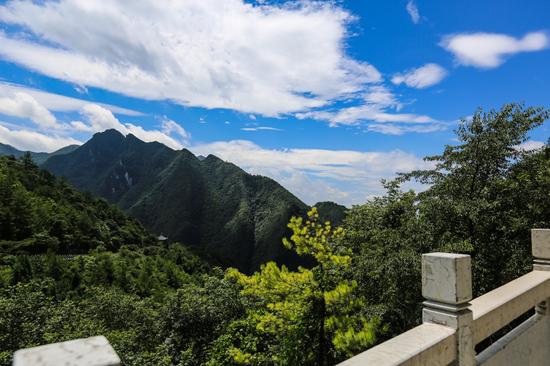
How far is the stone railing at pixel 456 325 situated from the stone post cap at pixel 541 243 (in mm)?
682

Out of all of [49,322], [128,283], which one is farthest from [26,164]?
[49,322]

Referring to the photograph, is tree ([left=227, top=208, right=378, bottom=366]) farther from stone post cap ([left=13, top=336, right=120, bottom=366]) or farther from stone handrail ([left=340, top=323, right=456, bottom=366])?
stone post cap ([left=13, top=336, right=120, bottom=366])

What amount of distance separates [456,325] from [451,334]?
0.24 ft

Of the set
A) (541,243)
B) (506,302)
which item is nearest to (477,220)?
(541,243)

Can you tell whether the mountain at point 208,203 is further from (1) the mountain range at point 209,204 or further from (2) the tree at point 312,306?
(2) the tree at point 312,306

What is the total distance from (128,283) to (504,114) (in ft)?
144

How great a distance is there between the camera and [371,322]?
6570 mm

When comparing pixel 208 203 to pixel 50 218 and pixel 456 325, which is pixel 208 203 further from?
pixel 456 325

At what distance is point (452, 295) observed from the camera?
197 cm

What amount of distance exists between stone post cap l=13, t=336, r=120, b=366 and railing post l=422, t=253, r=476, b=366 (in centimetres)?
174

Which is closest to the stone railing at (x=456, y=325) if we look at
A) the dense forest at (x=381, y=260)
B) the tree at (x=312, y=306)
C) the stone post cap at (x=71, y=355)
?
the stone post cap at (x=71, y=355)

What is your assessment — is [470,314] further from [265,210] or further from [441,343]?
[265,210]

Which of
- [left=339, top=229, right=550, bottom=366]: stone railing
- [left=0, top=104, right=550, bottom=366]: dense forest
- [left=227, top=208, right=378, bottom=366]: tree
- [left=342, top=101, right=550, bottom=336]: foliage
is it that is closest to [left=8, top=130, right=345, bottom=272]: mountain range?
[left=0, top=104, right=550, bottom=366]: dense forest

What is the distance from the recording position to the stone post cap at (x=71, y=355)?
2.97 feet
